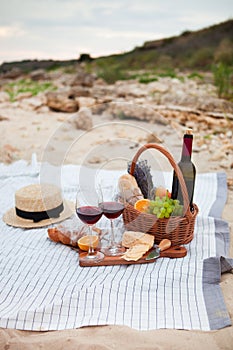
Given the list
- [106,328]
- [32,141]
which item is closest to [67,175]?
[32,141]

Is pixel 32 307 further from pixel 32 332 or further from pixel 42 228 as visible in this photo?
pixel 42 228

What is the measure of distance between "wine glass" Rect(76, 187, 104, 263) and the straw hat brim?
1.64 ft

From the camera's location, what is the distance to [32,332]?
1.75 meters

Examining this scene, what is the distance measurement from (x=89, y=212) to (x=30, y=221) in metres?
0.79

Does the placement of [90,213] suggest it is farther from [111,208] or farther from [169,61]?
[169,61]

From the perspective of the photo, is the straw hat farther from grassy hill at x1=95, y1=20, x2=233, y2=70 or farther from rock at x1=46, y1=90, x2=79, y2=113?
grassy hill at x1=95, y1=20, x2=233, y2=70

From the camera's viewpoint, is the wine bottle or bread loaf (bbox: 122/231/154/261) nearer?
bread loaf (bbox: 122/231/154/261)

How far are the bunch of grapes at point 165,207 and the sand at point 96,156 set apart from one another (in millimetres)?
431

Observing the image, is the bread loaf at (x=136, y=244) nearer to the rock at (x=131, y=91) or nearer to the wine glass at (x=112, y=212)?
the wine glass at (x=112, y=212)

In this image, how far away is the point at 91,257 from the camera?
2217mm

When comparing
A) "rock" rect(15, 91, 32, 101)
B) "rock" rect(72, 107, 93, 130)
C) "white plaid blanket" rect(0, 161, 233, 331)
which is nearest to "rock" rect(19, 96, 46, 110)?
"rock" rect(15, 91, 32, 101)

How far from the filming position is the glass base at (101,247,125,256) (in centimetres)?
223

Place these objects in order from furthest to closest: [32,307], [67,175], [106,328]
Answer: [67,175]
[32,307]
[106,328]

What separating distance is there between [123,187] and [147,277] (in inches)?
22.5
